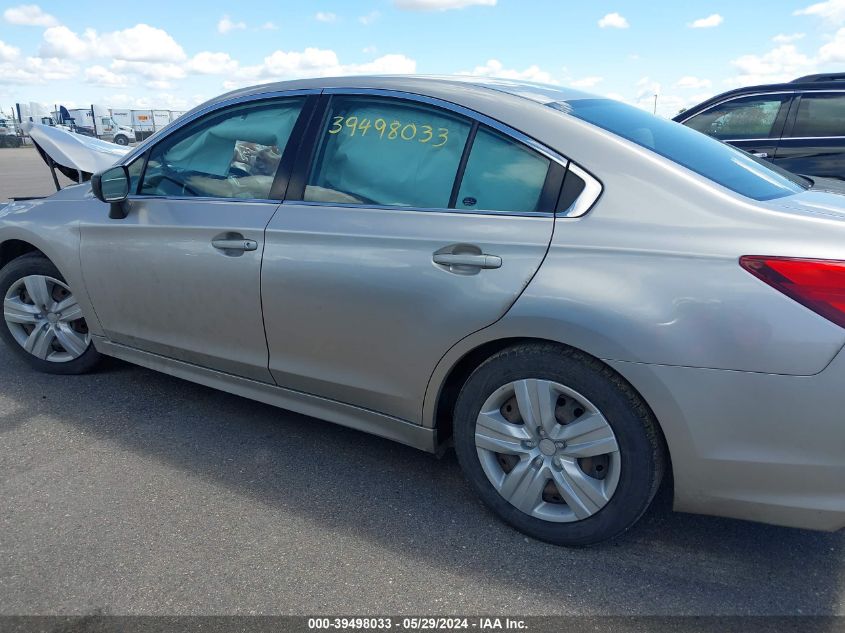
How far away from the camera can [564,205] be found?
2.34 m

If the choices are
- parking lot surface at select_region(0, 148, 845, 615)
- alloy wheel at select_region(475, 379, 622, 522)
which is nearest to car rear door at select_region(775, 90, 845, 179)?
parking lot surface at select_region(0, 148, 845, 615)

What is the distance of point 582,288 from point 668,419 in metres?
0.48

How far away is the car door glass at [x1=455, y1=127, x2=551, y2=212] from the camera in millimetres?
2417

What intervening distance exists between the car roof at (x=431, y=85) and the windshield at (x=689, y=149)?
12 cm

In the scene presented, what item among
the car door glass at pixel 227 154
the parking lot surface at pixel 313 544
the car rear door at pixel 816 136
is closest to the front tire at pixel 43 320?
the parking lot surface at pixel 313 544

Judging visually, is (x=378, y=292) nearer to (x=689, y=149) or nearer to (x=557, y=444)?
(x=557, y=444)

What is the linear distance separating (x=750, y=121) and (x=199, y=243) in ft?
19.4

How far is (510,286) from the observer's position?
232cm

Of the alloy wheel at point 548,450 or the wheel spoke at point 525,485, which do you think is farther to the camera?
the wheel spoke at point 525,485

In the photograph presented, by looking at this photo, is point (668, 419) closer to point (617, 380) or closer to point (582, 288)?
point (617, 380)

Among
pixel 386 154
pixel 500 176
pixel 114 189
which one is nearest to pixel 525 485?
pixel 500 176

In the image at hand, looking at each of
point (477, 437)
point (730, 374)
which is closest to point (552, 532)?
point (477, 437)

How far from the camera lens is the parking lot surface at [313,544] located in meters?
2.23

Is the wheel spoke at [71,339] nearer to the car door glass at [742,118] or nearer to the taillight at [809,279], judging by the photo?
the taillight at [809,279]
